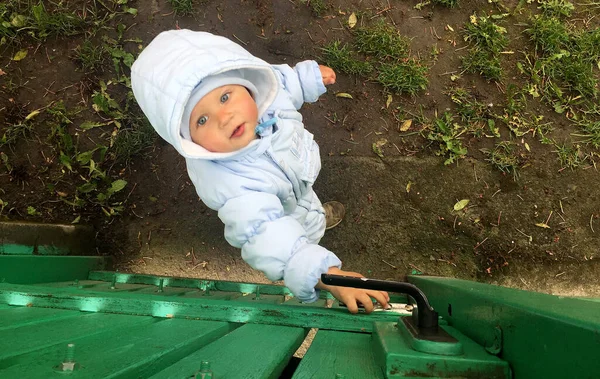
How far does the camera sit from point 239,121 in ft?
6.00

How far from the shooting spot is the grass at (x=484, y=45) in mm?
3166

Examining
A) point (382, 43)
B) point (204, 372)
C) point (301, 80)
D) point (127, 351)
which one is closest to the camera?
point (204, 372)

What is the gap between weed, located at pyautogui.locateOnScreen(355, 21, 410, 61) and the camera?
3230 mm

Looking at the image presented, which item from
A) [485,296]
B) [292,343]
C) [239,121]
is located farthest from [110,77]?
[485,296]

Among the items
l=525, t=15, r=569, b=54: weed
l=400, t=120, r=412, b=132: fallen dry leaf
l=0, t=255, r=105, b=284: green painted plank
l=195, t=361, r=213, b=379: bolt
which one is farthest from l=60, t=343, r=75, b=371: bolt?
l=525, t=15, r=569, b=54: weed

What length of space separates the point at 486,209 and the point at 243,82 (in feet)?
6.28

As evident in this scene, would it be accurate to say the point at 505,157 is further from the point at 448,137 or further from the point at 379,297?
the point at 379,297

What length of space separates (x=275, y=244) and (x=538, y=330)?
1119 millimetres

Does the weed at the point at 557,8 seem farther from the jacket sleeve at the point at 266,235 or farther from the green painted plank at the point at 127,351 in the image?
the green painted plank at the point at 127,351

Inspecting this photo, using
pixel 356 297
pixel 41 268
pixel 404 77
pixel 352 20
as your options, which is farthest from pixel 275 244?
pixel 352 20

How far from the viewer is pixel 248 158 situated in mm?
2021

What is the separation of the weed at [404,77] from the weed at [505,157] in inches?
25.1

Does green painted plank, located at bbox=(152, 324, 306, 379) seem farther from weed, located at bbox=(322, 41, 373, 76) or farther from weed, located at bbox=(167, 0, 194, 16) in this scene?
weed, located at bbox=(167, 0, 194, 16)

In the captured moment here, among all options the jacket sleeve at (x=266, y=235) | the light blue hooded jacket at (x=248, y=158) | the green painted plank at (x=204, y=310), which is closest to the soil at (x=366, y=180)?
the light blue hooded jacket at (x=248, y=158)
